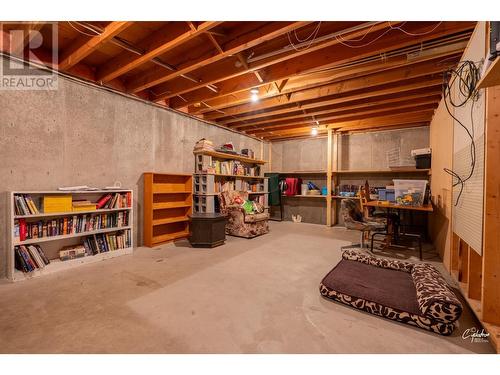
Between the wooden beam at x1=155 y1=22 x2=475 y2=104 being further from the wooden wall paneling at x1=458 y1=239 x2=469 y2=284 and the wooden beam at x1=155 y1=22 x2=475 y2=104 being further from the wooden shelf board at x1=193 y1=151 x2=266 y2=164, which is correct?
the wooden wall paneling at x1=458 y1=239 x2=469 y2=284

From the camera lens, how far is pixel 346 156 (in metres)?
6.30

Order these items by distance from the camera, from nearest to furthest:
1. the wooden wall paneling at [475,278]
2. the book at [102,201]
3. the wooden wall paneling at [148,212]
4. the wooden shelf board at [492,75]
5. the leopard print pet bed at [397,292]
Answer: the wooden shelf board at [492,75] < the leopard print pet bed at [397,292] < the wooden wall paneling at [475,278] < the book at [102,201] < the wooden wall paneling at [148,212]

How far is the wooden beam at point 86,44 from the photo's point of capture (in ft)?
7.06

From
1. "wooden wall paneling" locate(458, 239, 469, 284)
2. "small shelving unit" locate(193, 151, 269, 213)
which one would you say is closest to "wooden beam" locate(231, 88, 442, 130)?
"small shelving unit" locate(193, 151, 269, 213)

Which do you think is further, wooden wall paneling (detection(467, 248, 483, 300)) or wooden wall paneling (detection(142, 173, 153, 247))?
wooden wall paneling (detection(142, 173, 153, 247))

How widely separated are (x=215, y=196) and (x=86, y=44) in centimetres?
328

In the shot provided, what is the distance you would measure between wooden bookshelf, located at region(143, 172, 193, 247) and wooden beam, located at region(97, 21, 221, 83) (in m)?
1.60

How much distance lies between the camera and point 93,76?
325cm

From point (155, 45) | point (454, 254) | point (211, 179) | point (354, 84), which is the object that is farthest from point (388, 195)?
point (155, 45)

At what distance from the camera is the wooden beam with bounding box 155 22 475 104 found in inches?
87.6

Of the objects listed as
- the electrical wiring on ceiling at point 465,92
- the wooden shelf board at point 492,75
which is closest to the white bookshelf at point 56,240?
the wooden shelf board at point 492,75

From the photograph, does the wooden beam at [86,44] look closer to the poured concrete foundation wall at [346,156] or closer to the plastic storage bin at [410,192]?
the plastic storage bin at [410,192]

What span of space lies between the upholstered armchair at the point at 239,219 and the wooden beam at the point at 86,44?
10.3ft

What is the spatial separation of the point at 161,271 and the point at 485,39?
12.6 feet
